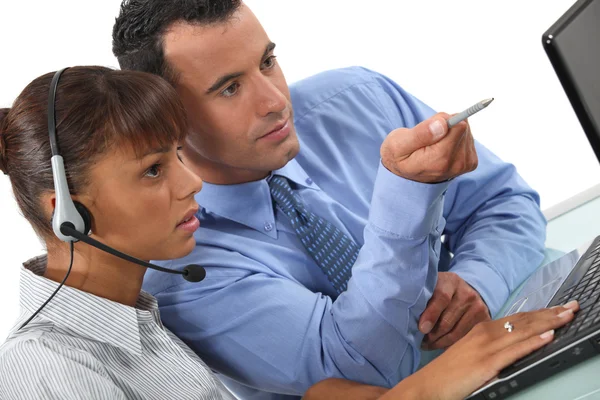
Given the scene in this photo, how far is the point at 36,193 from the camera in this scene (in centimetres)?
122

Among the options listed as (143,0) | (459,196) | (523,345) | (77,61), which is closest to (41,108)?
(143,0)

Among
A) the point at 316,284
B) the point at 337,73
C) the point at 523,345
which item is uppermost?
the point at 337,73

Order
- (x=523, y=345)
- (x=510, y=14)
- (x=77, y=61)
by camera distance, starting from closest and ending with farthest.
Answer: (x=523, y=345) → (x=77, y=61) → (x=510, y=14)

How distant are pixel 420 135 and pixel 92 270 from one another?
548 mm

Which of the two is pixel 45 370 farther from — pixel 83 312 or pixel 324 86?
pixel 324 86

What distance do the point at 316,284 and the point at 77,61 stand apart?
1.37 metres

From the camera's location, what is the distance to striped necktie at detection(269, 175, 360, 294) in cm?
154

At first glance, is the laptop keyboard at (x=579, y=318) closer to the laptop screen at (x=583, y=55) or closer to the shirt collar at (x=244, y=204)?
the laptop screen at (x=583, y=55)

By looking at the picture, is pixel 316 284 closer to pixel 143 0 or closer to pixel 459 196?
pixel 459 196

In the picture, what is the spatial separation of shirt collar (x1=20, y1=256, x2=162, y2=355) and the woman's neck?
3 cm

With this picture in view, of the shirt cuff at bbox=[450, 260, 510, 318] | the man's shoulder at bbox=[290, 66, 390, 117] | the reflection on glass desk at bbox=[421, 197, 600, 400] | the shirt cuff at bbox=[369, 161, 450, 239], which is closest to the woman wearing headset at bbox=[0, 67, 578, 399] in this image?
the reflection on glass desk at bbox=[421, 197, 600, 400]

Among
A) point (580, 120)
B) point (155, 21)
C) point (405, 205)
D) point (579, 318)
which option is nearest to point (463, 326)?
point (405, 205)

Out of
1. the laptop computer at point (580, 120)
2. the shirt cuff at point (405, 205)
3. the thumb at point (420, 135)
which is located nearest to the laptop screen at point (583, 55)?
the laptop computer at point (580, 120)

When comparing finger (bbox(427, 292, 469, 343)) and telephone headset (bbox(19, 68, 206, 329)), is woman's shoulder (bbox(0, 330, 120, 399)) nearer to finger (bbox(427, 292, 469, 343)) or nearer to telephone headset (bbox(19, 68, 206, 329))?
telephone headset (bbox(19, 68, 206, 329))
